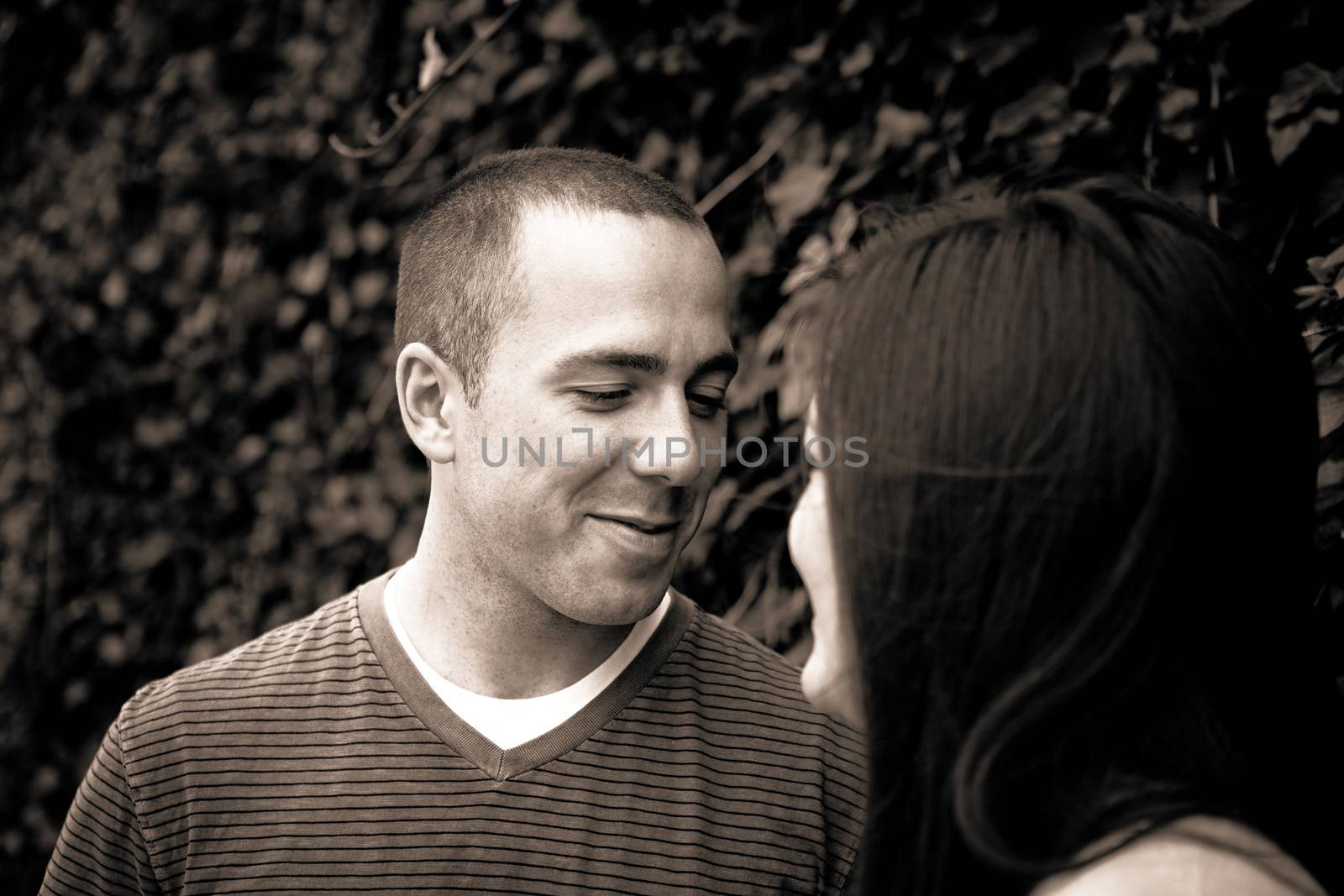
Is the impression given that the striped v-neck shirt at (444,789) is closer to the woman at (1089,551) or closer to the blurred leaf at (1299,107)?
the woman at (1089,551)

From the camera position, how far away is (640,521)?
6.03 feet

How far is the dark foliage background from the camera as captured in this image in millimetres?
2025

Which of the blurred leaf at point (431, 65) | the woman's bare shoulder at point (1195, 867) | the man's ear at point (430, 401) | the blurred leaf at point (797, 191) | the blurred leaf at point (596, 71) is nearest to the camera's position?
the woman's bare shoulder at point (1195, 867)

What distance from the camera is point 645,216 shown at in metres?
1.90

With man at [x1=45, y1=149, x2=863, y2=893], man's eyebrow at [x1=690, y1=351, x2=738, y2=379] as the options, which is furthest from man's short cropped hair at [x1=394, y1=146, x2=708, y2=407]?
man's eyebrow at [x1=690, y1=351, x2=738, y2=379]

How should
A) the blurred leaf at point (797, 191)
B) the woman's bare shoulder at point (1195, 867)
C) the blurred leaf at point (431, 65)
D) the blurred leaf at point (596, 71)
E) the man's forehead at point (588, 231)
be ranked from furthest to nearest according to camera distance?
the blurred leaf at point (431, 65), the blurred leaf at point (596, 71), the blurred leaf at point (797, 191), the man's forehead at point (588, 231), the woman's bare shoulder at point (1195, 867)

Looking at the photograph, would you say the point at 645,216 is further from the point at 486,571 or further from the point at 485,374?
the point at 486,571

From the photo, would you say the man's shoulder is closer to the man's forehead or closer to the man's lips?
the man's lips

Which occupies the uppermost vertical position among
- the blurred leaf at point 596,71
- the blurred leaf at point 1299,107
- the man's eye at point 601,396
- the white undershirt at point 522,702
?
the blurred leaf at point 596,71

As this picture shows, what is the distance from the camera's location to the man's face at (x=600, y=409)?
180cm

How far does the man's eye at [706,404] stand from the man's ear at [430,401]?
0.38m

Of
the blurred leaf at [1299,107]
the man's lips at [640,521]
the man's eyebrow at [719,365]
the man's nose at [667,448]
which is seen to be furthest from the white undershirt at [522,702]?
the blurred leaf at [1299,107]

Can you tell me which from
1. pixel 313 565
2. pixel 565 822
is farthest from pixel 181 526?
pixel 565 822

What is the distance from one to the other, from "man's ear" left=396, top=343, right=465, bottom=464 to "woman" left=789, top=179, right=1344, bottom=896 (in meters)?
0.83
